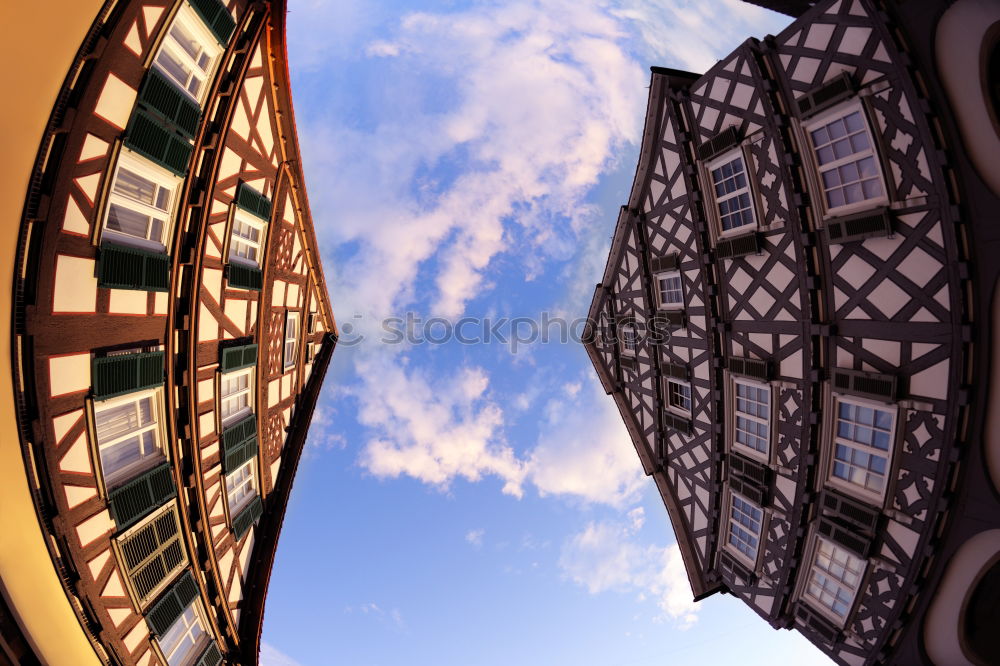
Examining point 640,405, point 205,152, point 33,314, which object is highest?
point 205,152

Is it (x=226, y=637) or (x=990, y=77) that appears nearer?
(x=990, y=77)

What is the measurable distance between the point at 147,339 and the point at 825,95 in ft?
60.3

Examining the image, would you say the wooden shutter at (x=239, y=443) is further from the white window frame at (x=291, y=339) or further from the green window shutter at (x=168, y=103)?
the green window shutter at (x=168, y=103)

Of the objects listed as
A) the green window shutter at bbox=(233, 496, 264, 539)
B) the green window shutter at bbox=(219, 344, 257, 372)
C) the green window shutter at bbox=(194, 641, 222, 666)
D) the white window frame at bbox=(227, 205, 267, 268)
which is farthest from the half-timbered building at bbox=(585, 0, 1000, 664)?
the green window shutter at bbox=(194, 641, 222, 666)

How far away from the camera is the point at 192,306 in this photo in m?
9.88

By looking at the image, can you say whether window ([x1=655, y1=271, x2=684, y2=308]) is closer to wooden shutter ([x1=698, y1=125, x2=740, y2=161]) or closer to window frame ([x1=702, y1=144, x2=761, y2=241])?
window frame ([x1=702, y1=144, x2=761, y2=241])

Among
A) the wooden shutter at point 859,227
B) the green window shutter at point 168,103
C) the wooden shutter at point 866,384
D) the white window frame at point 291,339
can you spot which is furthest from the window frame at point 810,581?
the green window shutter at point 168,103

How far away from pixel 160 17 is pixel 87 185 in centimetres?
415

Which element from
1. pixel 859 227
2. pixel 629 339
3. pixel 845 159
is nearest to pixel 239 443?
pixel 629 339

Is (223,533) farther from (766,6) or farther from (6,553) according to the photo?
(766,6)

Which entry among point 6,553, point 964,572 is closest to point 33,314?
point 6,553

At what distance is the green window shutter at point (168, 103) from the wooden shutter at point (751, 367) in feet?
58.8

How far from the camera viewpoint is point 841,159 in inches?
416

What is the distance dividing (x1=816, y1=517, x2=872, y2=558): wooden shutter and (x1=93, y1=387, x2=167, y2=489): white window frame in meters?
18.8
